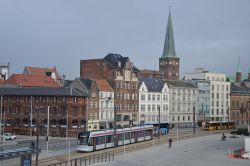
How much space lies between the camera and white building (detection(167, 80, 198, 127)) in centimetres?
13425

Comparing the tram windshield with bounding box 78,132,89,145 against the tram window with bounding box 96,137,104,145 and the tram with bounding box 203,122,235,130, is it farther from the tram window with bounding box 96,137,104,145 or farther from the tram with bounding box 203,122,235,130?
the tram with bounding box 203,122,235,130

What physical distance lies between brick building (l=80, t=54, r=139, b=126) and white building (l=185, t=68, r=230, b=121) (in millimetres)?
39479

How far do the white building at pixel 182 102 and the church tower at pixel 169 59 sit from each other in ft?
137

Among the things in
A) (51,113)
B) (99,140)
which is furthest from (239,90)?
(99,140)

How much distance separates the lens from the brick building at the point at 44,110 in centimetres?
9644

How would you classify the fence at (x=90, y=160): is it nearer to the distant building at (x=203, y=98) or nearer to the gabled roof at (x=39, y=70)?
the gabled roof at (x=39, y=70)

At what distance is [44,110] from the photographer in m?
98.1

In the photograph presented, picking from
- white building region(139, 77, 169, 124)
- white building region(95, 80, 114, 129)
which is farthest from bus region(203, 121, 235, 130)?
white building region(95, 80, 114, 129)

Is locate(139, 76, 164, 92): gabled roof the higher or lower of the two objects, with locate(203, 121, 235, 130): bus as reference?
higher

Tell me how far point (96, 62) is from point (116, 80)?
922cm

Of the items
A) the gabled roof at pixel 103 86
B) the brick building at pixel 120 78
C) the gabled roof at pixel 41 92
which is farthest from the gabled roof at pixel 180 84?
the gabled roof at pixel 41 92

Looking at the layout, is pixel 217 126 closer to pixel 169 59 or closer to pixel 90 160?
pixel 169 59

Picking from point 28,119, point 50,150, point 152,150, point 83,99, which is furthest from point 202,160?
point 28,119

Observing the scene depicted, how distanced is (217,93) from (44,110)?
2900 inches
